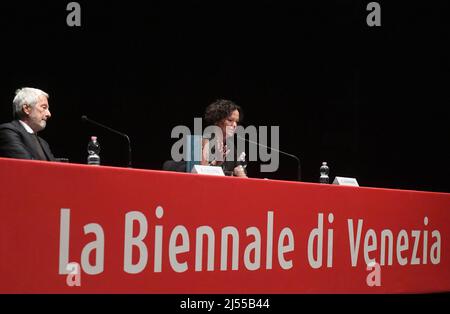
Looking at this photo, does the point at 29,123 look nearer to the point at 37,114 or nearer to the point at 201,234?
the point at 37,114

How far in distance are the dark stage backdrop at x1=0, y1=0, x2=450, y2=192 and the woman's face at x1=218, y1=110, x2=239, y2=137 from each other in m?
0.85

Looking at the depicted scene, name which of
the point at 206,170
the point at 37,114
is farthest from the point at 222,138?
the point at 206,170

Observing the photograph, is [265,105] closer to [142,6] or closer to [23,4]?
[142,6]

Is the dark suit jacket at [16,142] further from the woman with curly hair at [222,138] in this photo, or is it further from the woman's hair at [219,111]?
the woman's hair at [219,111]

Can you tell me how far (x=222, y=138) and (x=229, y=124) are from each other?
10 centimetres

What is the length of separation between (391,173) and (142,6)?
Result: 2.56 m

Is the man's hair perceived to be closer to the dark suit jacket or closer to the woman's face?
the dark suit jacket

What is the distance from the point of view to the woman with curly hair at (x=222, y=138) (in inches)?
155

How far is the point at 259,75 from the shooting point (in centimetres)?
550

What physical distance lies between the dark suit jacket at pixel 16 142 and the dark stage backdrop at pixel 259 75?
935 millimetres

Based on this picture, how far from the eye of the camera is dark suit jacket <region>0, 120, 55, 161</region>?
3146mm

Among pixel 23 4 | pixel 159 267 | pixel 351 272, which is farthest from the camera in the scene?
pixel 23 4

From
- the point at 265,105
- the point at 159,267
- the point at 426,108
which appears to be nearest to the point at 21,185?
the point at 159,267

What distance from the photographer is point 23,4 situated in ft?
13.6
